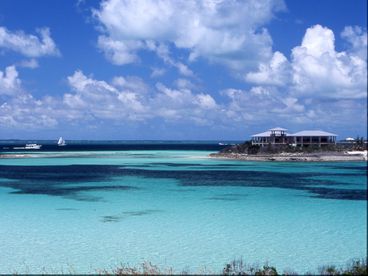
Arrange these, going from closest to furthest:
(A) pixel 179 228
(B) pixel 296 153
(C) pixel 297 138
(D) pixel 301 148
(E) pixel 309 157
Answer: (A) pixel 179 228 → (E) pixel 309 157 → (B) pixel 296 153 → (D) pixel 301 148 → (C) pixel 297 138

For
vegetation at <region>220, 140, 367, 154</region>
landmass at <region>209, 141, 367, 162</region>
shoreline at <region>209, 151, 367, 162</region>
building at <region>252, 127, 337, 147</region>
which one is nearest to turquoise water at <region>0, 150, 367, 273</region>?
shoreline at <region>209, 151, 367, 162</region>

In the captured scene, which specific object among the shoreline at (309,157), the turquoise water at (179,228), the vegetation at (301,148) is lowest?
the turquoise water at (179,228)

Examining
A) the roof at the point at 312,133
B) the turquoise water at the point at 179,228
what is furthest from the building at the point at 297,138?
the turquoise water at the point at 179,228

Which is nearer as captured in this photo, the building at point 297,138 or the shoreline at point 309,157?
the shoreline at point 309,157

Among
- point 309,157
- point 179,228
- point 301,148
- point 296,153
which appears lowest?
point 179,228

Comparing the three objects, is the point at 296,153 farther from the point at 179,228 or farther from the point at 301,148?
the point at 179,228

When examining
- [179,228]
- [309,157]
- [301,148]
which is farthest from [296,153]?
[179,228]

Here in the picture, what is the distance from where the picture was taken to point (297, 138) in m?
72.4

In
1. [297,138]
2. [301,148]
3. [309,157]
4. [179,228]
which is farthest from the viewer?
[297,138]

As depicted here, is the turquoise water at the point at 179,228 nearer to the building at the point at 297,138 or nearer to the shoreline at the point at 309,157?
the shoreline at the point at 309,157

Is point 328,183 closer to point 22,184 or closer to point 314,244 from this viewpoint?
point 314,244

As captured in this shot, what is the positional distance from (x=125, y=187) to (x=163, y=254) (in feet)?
58.5

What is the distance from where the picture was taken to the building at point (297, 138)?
233 ft

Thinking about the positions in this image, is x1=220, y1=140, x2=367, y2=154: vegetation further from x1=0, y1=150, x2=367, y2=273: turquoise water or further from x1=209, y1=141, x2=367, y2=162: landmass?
x1=0, y1=150, x2=367, y2=273: turquoise water
